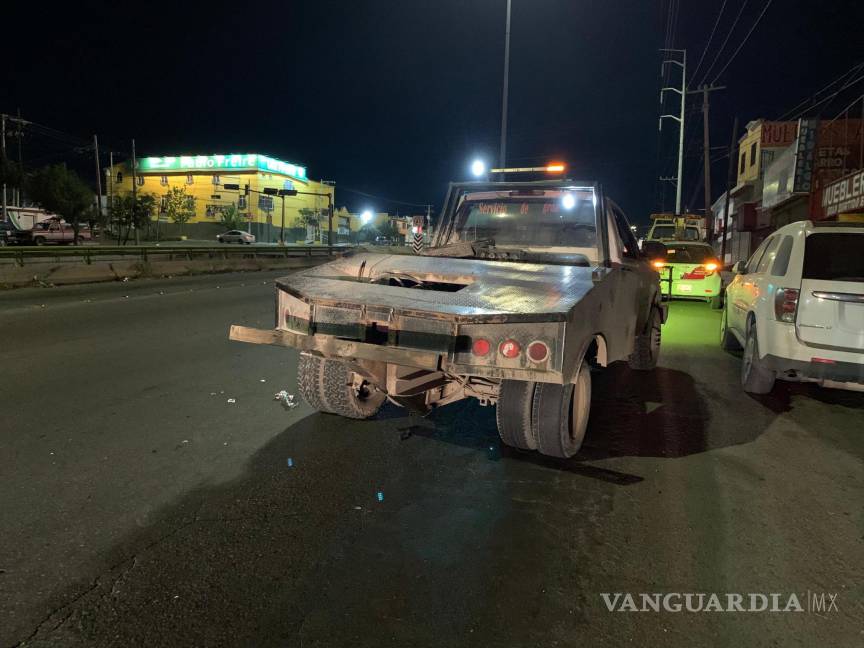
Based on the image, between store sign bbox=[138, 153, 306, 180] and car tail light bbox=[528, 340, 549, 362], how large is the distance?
8646 cm

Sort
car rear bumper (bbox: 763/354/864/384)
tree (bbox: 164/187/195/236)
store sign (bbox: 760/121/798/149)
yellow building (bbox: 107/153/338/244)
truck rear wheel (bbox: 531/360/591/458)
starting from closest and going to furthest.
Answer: truck rear wheel (bbox: 531/360/591/458)
car rear bumper (bbox: 763/354/864/384)
store sign (bbox: 760/121/798/149)
tree (bbox: 164/187/195/236)
yellow building (bbox: 107/153/338/244)

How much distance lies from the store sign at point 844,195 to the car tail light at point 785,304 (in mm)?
10525

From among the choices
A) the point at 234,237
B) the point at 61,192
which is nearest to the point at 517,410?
the point at 61,192

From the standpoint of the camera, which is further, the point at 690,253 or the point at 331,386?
the point at 690,253

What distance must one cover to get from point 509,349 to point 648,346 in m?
4.29

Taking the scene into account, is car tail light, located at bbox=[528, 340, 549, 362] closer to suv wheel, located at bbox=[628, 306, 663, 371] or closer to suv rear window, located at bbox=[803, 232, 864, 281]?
suv rear window, located at bbox=[803, 232, 864, 281]

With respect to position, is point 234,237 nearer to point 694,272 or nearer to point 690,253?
point 690,253

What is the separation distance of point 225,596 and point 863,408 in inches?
244

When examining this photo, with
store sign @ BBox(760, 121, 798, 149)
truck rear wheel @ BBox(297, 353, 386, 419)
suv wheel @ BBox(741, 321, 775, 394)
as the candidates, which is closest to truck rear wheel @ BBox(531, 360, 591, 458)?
truck rear wheel @ BBox(297, 353, 386, 419)

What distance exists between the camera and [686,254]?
590 inches

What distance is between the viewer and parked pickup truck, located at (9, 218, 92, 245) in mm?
35438

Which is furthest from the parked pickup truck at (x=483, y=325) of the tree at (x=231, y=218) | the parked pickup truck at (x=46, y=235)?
the tree at (x=231, y=218)

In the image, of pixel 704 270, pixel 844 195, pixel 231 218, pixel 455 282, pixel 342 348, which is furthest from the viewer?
pixel 231 218

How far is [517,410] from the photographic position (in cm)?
397
